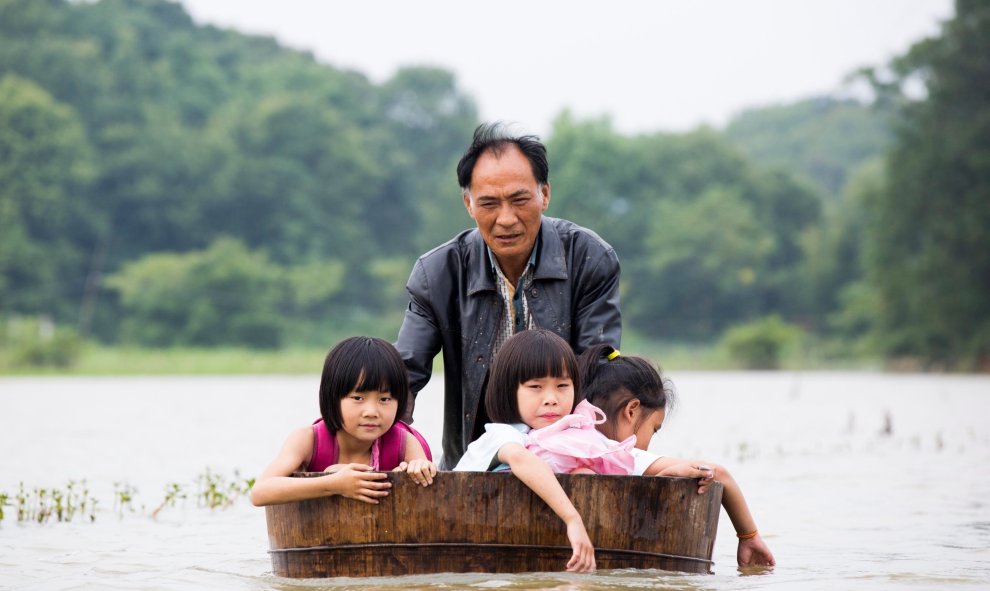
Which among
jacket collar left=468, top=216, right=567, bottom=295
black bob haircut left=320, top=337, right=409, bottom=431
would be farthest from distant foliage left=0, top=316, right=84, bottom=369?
black bob haircut left=320, top=337, right=409, bottom=431

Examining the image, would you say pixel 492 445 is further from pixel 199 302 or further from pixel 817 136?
pixel 817 136

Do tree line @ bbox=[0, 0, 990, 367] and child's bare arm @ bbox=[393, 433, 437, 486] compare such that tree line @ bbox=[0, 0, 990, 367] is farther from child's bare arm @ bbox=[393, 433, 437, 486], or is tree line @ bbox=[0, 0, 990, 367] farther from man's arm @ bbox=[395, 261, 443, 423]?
child's bare arm @ bbox=[393, 433, 437, 486]

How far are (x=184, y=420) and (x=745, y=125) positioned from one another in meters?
90.4

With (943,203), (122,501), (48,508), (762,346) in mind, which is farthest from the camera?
(762,346)

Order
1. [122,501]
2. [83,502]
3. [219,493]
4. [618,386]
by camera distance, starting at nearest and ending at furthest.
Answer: [618,386] → [83,502] → [122,501] → [219,493]

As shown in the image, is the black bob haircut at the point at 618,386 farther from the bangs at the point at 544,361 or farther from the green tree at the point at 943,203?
the green tree at the point at 943,203

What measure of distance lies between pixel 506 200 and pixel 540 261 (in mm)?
460

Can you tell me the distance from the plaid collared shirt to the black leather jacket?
0.09 feet

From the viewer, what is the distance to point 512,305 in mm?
6328

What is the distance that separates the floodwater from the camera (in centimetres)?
574

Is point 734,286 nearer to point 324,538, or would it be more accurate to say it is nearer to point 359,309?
point 359,309

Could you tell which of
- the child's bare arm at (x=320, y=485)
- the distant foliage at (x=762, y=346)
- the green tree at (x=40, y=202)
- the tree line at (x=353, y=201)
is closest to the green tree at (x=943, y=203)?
the tree line at (x=353, y=201)

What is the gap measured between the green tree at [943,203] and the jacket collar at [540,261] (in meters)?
37.2

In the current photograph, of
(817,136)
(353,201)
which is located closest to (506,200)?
(353,201)
